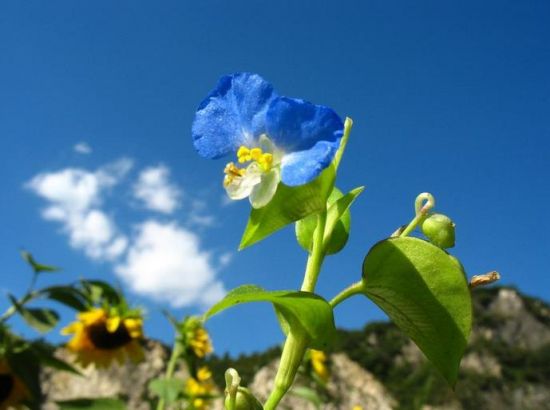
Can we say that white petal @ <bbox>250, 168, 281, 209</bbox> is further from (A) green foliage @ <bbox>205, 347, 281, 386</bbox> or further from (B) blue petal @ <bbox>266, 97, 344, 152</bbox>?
(A) green foliage @ <bbox>205, 347, 281, 386</bbox>

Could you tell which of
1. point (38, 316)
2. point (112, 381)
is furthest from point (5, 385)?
point (112, 381)

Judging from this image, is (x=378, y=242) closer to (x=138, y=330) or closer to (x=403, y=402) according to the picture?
(x=138, y=330)

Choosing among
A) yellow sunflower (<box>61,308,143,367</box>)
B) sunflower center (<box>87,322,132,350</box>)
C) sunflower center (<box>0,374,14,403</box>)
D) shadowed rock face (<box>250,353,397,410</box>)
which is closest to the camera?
sunflower center (<box>0,374,14,403</box>)

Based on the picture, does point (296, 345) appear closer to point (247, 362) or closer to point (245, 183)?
point (245, 183)

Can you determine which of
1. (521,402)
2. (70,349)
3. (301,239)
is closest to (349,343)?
(521,402)

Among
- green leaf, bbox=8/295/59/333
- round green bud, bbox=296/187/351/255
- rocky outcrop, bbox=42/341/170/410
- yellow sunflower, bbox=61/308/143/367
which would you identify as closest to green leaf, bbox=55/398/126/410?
green leaf, bbox=8/295/59/333
